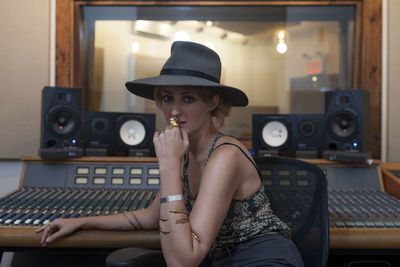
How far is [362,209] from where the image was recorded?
57.2 inches

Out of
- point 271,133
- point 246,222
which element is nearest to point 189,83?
point 246,222

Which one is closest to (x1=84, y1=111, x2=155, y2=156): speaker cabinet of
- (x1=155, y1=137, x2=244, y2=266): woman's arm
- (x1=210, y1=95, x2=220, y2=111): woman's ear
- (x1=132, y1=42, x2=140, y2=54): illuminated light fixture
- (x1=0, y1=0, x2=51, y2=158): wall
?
(x1=0, y1=0, x2=51, y2=158): wall

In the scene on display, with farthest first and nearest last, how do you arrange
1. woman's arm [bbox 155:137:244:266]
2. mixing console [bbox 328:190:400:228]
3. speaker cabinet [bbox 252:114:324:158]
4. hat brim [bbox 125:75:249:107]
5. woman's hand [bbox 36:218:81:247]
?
speaker cabinet [bbox 252:114:324:158], mixing console [bbox 328:190:400:228], woman's hand [bbox 36:218:81:247], hat brim [bbox 125:75:249:107], woman's arm [bbox 155:137:244:266]

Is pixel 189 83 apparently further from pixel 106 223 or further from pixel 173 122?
pixel 106 223

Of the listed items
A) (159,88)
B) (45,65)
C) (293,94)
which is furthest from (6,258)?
(293,94)

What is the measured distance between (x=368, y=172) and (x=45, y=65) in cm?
212

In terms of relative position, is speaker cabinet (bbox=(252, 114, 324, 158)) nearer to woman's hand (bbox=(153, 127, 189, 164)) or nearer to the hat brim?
the hat brim

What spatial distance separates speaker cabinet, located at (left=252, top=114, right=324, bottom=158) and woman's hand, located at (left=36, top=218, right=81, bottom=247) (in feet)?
3.78

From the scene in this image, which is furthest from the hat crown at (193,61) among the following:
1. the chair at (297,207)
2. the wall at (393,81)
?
the wall at (393,81)

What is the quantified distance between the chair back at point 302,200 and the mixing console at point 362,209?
5.3 inches

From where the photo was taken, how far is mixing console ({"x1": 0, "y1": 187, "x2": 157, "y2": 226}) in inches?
51.9

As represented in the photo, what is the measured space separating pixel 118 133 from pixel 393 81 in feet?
6.05

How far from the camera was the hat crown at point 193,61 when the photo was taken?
120 cm

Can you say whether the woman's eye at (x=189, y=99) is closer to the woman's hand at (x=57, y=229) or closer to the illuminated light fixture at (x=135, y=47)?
the woman's hand at (x=57, y=229)
